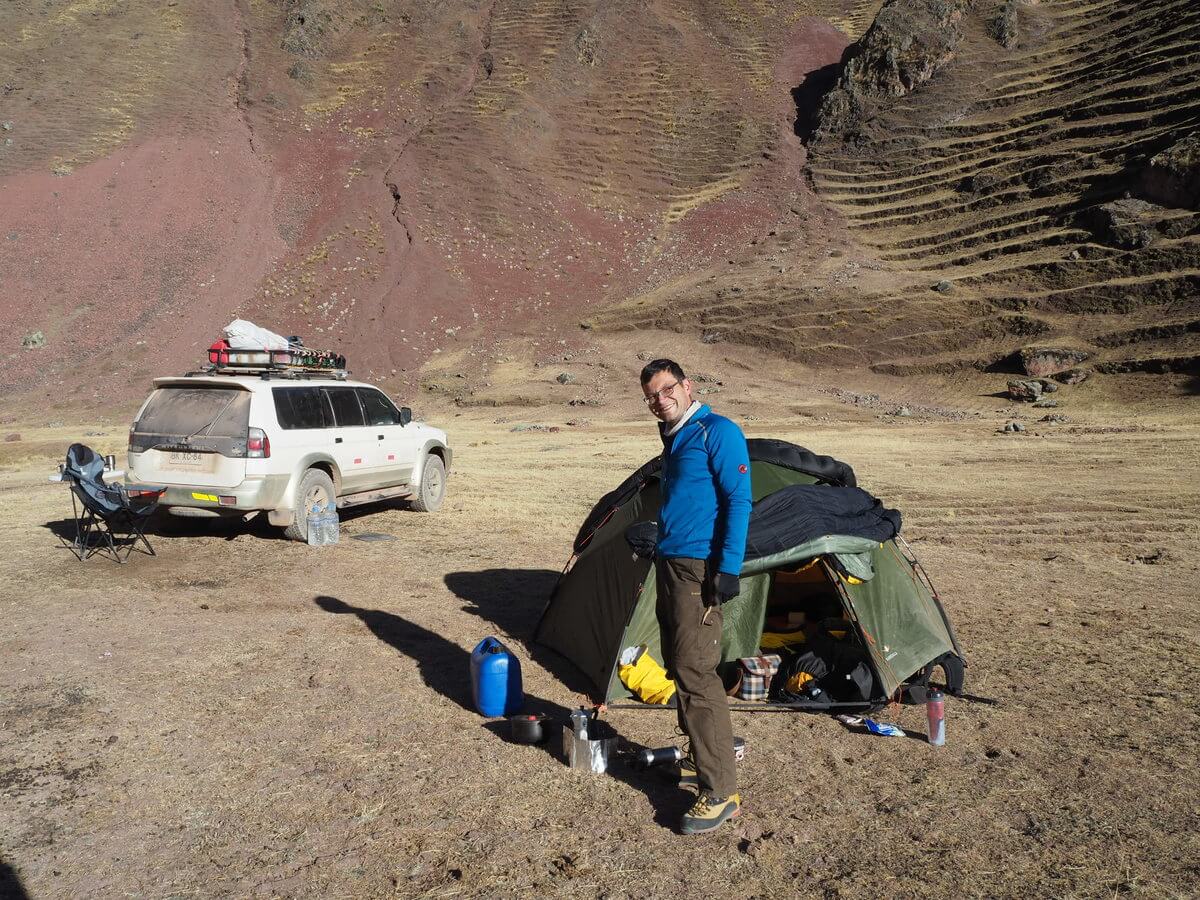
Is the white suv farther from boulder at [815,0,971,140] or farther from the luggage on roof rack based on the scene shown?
boulder at [815,0,971,140]

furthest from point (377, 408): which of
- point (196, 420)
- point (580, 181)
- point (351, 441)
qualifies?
point (580, 181)

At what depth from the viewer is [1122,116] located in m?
42.5

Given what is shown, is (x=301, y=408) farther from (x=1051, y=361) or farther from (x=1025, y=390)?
(x=1051, y=361)

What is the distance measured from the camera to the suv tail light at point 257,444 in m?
9.37

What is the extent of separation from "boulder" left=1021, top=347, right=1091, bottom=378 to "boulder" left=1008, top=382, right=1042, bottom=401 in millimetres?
1843

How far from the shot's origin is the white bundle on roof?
11.2m

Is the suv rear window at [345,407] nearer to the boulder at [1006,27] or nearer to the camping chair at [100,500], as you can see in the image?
the camping chair at [100,500]

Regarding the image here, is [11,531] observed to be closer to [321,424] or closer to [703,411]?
[321,424]

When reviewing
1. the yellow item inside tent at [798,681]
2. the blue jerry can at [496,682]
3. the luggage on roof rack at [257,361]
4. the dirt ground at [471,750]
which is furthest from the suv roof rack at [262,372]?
the yellow item inside tent at [798,681]

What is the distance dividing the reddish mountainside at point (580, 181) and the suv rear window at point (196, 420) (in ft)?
94.2

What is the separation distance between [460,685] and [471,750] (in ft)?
3.64

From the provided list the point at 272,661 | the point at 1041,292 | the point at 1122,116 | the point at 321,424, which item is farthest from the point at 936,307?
the point at 272,661

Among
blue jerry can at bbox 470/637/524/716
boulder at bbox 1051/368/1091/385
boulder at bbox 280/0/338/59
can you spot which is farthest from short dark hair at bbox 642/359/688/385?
boulder at bbox 280/0/338/59

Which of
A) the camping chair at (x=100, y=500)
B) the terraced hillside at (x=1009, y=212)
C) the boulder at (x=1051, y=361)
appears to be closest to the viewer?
the camping chair at (x=100, y=500)
